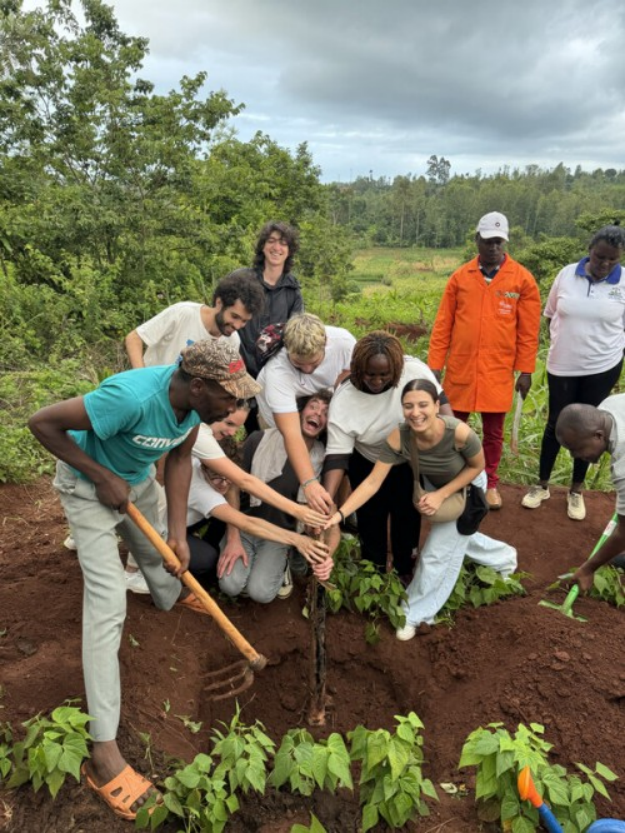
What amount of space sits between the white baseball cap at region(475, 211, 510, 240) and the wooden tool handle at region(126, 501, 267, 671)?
2.71m

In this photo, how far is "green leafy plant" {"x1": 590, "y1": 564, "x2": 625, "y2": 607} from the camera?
341cm

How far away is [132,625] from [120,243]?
17.6 feet

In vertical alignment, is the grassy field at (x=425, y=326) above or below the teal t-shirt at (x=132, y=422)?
below

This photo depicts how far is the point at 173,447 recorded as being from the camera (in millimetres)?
2508

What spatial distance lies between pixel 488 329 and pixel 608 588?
5.72 feet

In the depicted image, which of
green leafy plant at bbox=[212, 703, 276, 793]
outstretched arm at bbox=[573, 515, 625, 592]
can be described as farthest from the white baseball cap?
green leafy plant at bbox=[212, 703, 276, 793]

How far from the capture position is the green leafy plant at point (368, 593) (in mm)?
3316

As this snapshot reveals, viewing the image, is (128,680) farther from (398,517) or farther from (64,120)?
(64,120)

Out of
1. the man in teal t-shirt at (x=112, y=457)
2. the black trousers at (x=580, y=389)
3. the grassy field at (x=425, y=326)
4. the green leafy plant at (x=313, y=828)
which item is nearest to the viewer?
the green leafy plant at (x=313, y=828)

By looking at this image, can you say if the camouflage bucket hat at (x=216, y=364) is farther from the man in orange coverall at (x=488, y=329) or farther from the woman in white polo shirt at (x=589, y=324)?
the woman in white polo shirt at (x=589, y=324)

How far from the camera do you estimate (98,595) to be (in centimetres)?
226

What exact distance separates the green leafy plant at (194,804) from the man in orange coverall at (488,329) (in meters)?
2.81

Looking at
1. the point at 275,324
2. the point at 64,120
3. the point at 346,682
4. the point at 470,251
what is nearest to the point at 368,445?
the point at 275,324

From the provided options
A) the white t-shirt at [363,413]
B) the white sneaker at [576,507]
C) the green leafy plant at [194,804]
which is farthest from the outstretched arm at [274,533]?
the white sneaker at [576,507]
